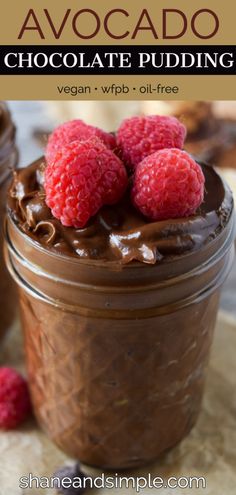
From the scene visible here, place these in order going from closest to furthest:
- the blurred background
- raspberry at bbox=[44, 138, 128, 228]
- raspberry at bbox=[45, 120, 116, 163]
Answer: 1. raspberry at bbox=[44, 138, 128, 228]
2. raspberry at bbox=[45, 120, 116, 163]
3. the blurred background

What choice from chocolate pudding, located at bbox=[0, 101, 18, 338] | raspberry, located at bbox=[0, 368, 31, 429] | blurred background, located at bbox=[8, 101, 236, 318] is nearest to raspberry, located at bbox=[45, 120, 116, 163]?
chocolate pudding, located at bbox=[0, 101, 18, 338]

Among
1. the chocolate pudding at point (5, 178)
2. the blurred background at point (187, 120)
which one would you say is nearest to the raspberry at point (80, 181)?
the chocolate pudding at point (5, 178)

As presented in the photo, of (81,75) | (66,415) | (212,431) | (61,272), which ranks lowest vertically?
(212,431)

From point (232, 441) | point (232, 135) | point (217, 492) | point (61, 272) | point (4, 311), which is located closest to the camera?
point (61, 272)

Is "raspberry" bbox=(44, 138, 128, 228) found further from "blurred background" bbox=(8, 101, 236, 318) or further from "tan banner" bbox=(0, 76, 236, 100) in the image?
"blurred background" bbox=(8, 101, 236, 318)

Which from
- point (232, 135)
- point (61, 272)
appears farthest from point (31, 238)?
point (232, 135)

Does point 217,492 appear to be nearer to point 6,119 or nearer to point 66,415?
point 66,415

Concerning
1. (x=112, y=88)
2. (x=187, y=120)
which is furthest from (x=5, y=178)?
(x=187, y=120)

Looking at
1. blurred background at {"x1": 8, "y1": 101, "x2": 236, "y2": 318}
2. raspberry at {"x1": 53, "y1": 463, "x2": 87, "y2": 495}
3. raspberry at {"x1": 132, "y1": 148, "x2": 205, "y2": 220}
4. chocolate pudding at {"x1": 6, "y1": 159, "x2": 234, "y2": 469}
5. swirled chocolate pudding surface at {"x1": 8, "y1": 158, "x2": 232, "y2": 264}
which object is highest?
raspberry at {"x1": 132, "y1": 148, "x2": 205, "y2": 220}
